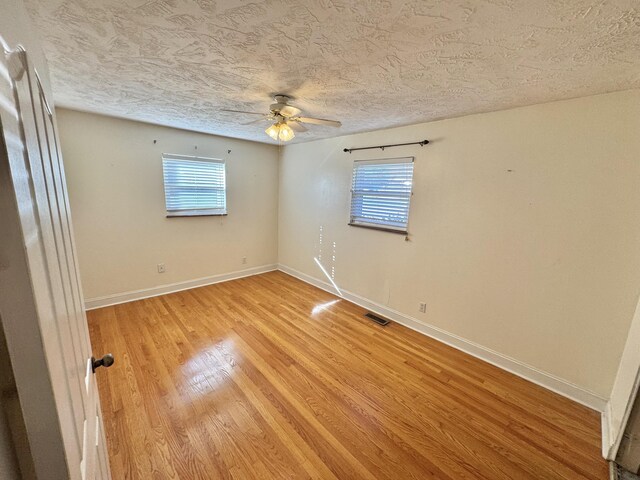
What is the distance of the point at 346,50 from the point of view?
1.35m

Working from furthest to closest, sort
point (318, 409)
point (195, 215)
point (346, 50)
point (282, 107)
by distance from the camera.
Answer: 1. point (195, 215)
2. point (282, 107)
3. point (318, 409)
4. point (346, 50)

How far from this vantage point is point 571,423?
1.79 meters

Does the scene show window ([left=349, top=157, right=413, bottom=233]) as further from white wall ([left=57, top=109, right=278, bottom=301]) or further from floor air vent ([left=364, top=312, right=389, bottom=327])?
white wall ([left=57, top=109, right=278, bottom=301])

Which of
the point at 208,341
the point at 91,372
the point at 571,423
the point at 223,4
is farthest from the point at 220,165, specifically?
the point at 571,423

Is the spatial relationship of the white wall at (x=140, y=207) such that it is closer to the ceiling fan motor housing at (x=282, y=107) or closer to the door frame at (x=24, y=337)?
the ceiling fan motor housing at (x=282, y=107)

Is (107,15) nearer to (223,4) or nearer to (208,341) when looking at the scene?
(223,4)

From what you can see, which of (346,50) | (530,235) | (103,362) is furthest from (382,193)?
(103,362)

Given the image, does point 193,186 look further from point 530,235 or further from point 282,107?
point 530,235

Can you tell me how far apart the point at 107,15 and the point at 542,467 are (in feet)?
10.8

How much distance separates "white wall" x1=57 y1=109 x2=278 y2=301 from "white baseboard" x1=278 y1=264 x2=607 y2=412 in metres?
2.23

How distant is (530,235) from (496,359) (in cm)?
118

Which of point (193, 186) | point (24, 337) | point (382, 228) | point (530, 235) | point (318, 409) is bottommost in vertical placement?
point (318, 409)

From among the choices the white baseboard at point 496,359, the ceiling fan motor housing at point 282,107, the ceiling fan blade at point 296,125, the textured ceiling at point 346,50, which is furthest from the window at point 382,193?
the ceiling fan motor housing at point 282,107

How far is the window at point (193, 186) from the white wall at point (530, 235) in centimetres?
226
